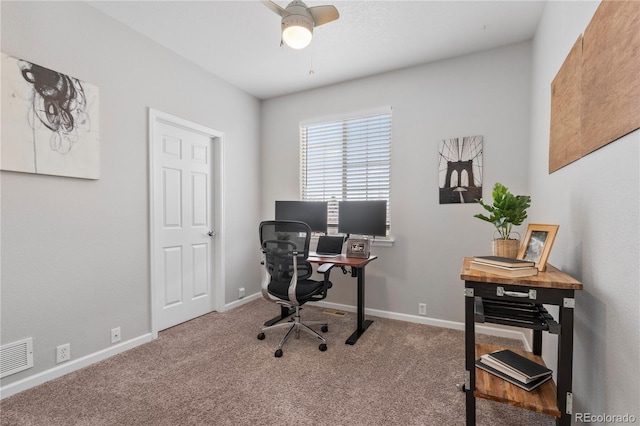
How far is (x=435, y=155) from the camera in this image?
323 centimetres

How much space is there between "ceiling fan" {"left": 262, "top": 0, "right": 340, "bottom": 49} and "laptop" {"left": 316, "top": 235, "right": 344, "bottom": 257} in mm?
2099

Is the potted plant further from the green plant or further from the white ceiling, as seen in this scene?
the white ceiling

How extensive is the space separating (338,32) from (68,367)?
3.61 m

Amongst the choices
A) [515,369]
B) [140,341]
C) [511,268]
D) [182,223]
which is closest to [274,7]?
[511,268]

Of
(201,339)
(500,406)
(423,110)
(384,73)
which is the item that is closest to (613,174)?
(500,406)

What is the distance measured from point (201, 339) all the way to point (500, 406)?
2554 mm

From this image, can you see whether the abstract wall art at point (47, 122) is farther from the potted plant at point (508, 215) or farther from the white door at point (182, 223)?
the potted plant at point (508, 215)

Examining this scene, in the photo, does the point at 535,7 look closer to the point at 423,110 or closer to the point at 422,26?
the point at 422,26

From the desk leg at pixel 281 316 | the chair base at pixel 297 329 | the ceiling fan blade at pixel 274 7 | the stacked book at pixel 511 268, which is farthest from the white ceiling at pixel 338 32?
the desk leg at pixel 281 316

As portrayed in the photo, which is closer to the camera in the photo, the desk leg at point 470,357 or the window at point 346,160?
the desk leg at point 470,357

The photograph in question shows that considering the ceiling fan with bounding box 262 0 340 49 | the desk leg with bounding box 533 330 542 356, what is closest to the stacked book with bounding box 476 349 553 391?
the desk leg with bounding box 533 330 542 356

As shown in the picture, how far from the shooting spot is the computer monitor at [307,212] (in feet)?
11.5

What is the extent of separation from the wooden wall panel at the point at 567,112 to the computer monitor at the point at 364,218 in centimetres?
151

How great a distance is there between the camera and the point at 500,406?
6.15 feet
